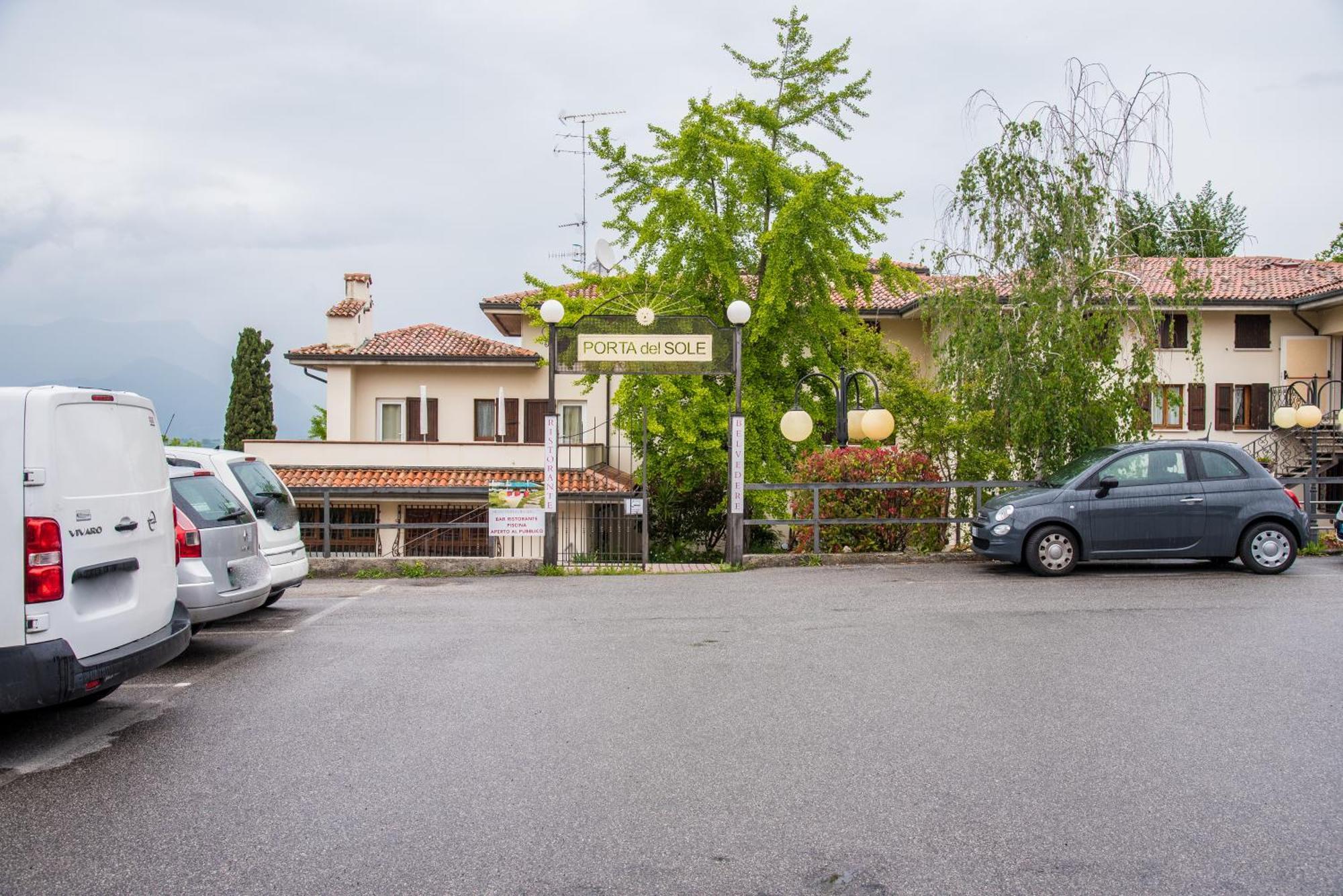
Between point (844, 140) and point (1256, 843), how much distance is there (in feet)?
70.7

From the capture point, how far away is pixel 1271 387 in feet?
101

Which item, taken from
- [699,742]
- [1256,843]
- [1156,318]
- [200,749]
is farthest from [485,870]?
[1156,318]

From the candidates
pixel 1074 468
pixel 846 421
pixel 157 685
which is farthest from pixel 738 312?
pixel 157 685

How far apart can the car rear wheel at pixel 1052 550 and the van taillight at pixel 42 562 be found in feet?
34.2

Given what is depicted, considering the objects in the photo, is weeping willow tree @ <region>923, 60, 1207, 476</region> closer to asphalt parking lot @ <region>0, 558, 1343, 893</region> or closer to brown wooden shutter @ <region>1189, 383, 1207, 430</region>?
asphalt parking lot @ <region>0, 558, 1343, 893</region>

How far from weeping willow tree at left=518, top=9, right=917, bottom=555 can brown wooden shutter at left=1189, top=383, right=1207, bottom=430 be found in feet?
45.1

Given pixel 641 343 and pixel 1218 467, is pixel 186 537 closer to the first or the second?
pixel 641 343

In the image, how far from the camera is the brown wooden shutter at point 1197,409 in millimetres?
30703

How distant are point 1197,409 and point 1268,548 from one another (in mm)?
21435

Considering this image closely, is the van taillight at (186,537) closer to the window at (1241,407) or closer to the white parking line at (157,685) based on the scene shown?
the white parking line at (157,685)

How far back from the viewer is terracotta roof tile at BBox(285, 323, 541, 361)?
99.6 feet

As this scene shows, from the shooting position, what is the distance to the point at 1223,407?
31.3 m

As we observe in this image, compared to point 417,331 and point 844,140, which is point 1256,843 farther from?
point 417,331

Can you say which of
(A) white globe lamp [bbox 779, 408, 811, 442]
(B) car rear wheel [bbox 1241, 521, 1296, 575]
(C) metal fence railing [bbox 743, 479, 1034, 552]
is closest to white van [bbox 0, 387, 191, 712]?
(C) metal fence railing [bbox 743, 479, 1034, 552]
